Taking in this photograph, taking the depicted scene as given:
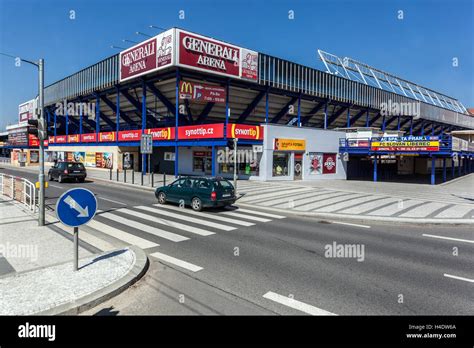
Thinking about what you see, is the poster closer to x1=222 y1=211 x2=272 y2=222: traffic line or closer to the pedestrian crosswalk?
the pedestrian crosswalk

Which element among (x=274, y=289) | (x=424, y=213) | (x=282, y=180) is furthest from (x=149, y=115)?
(x=274, y=289)

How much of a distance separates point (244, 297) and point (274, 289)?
24.3 inches

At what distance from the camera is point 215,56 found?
26422 millimetres

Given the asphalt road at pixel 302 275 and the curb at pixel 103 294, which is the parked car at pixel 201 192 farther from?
the curb at pixel 103 294

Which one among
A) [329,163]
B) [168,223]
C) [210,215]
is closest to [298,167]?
[329,163]

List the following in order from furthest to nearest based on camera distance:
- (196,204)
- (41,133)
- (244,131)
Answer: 1. (244,131)
2. (196,204)
3. (41,133)

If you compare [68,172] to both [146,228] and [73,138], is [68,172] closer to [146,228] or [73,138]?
[146,228]

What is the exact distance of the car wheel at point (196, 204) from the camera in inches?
458

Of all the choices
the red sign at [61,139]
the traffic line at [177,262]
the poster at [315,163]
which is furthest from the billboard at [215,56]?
the red sign at [61,139]

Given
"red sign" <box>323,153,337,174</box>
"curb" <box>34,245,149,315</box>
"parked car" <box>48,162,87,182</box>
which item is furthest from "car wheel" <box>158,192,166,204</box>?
"red sign" <box>323,153,337,174</box>

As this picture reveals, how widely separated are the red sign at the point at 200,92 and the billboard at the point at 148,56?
2526 millimetres

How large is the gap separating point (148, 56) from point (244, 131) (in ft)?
43.8

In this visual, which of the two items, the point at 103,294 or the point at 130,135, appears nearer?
the point at 103,294

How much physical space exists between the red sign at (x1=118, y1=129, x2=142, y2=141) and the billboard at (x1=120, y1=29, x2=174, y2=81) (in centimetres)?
594
